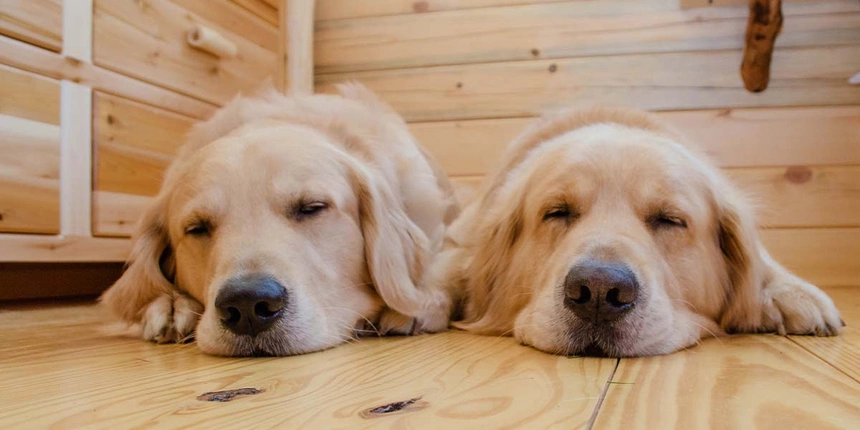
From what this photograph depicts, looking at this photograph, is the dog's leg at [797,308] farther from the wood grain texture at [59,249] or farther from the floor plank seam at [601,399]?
the wood grain texture at [59,249]

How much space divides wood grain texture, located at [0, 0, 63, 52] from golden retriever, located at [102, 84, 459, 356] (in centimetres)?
96

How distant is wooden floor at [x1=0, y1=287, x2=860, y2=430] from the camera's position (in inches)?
43.4

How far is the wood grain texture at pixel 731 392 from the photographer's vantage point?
1.09m

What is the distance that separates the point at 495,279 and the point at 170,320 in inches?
39.5

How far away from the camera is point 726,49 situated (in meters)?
4.06

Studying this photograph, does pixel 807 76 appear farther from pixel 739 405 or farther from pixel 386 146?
pixel 739 405

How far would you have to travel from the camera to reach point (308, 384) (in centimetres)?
141

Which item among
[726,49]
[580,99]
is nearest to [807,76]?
[726,49]

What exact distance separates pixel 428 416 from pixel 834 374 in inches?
35.9

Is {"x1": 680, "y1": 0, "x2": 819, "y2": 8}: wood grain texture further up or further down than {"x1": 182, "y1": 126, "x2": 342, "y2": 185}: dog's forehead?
further up

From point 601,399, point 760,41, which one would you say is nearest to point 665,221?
point 601,399

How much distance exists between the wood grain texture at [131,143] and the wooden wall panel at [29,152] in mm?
230

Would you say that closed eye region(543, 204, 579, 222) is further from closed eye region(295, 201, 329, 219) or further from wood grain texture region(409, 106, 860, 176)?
wood grain texture region(409, 106, 860, 176)

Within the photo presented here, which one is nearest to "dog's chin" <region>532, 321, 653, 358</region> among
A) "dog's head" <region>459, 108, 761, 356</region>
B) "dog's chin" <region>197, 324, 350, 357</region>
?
"dog's head" <region>459, 108, 761, 356</region>
